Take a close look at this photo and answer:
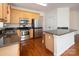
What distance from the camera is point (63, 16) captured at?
8.01 metres

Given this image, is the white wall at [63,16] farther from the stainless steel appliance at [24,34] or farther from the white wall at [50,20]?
the stainless steel appliance at [24,34]

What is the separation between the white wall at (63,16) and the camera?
7902 millimetres

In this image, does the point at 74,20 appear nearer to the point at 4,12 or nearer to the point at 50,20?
the point at 50,20

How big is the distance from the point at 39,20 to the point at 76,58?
8730 mm

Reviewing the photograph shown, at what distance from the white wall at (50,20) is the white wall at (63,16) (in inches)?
33.2

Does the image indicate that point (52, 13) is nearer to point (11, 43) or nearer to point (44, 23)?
point (44, 23)

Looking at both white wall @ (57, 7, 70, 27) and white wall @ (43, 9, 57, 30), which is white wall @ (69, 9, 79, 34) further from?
white wall @ (57, 7, 70, 27)

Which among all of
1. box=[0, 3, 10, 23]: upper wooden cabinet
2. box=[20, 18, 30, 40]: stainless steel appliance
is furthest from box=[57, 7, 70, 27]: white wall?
box=[0, 3, 10, 23]: upper wooden cabinet

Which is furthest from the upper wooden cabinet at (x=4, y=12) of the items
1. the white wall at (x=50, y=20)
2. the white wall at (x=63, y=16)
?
the white wall at (x=50, y=20)

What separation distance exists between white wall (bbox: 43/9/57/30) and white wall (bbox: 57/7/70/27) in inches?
33.2

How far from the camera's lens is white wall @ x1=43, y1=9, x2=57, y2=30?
900cm

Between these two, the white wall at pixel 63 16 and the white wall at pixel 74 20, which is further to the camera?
the white wall at pixel 74 20

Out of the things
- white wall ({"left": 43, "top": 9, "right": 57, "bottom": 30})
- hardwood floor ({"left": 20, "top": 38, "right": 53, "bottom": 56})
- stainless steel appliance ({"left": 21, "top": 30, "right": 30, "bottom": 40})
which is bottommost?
hardwood floor ({"left": 20, "top": 38, "right": 53, "bottom": 56})

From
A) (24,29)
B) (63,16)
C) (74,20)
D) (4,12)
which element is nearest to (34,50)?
(4,12)
